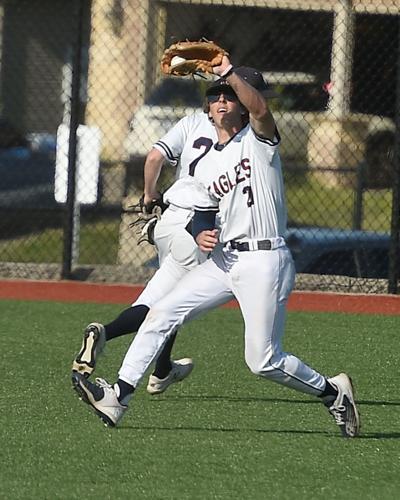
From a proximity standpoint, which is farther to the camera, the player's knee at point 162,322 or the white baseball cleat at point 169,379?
the white baseball cleat at point 169,379

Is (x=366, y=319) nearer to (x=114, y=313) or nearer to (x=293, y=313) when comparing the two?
(x=293, y=313)

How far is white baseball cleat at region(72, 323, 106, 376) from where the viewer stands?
272 inches

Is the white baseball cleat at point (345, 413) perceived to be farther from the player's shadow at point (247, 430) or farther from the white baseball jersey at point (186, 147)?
the white baseball jersey at point (186, 147)

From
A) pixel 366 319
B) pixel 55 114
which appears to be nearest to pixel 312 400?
pixel 366 319

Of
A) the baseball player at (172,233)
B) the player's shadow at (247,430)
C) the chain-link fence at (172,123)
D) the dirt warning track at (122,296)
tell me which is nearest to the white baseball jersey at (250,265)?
the player's shadow at (247,430)

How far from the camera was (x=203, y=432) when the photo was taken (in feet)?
22.3

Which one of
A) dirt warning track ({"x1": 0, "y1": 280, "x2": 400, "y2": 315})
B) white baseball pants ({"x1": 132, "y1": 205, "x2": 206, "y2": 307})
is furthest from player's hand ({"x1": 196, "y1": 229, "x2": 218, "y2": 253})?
dirt warning track ({"x1": 0, "y1": 280, "x2": 400, "y2": 315})

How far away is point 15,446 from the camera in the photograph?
637 centimetres

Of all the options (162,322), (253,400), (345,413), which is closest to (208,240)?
(162,322)

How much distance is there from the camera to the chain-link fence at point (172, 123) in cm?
1241

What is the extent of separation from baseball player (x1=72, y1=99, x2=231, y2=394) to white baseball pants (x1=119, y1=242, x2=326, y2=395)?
2.52 ft

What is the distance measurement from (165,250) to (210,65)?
179 cm

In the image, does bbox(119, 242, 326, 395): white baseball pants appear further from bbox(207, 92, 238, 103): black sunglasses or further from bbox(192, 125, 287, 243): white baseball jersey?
bbox(207, 92, 238, 103): black sunglasses

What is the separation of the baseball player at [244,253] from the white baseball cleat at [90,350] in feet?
0.98
